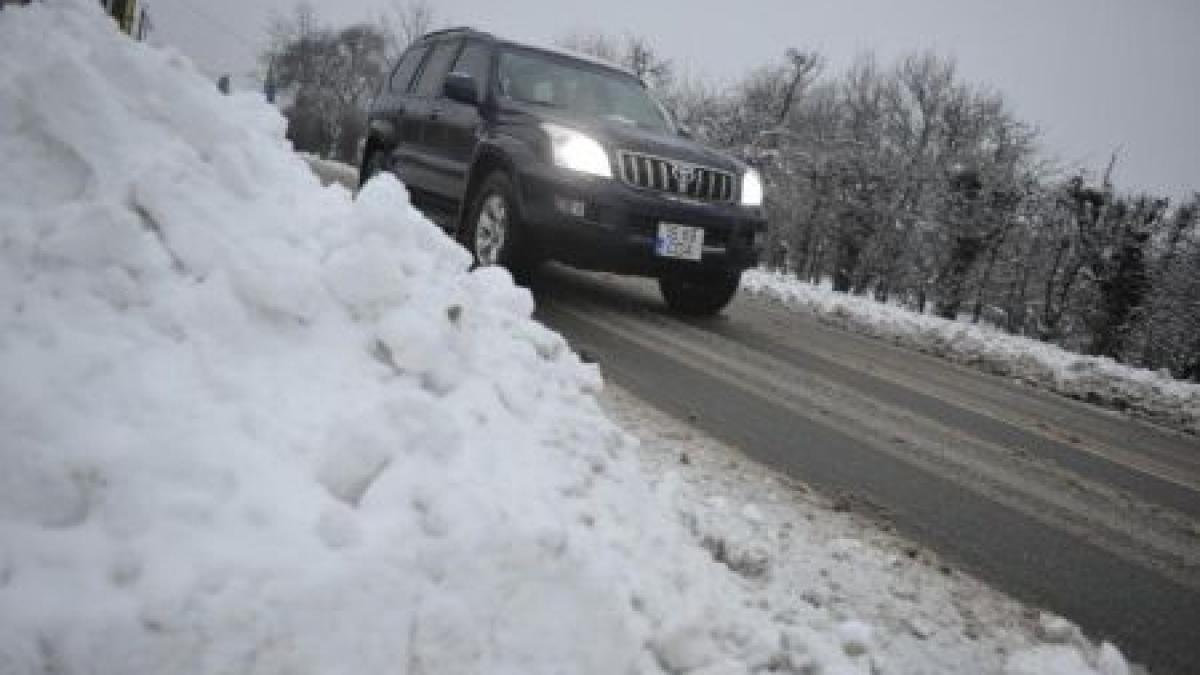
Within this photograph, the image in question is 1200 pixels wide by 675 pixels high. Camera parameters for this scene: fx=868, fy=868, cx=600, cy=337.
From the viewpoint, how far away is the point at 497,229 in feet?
21.8

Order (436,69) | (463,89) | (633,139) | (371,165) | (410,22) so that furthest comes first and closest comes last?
(410,22), (371,165), (436,69), (463,89), (633,139)

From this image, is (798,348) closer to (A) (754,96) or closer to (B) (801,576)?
(B) (801,576)

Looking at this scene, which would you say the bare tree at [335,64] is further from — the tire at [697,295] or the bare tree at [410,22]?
the tire at [697,295]

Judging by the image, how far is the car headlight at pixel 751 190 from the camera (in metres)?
7.17

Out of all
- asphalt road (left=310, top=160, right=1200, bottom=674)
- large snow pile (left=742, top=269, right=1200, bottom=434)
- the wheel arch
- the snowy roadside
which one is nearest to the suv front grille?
the wheel arch

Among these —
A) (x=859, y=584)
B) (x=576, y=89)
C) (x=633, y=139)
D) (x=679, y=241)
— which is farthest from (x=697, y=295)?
(x=859, y=584)

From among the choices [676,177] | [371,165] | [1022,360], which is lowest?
[1022,360]

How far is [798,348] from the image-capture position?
7.73m

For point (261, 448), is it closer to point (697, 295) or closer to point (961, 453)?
point (961, 453)

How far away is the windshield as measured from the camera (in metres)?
7.14

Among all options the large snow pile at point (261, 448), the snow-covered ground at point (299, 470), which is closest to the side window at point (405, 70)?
the snow-covered ground at point (299, 470)

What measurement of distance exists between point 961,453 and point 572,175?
3.17 metres

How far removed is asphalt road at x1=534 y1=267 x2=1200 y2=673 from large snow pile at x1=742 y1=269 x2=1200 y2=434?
0.96 m

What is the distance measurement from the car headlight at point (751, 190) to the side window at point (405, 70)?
374 cm
